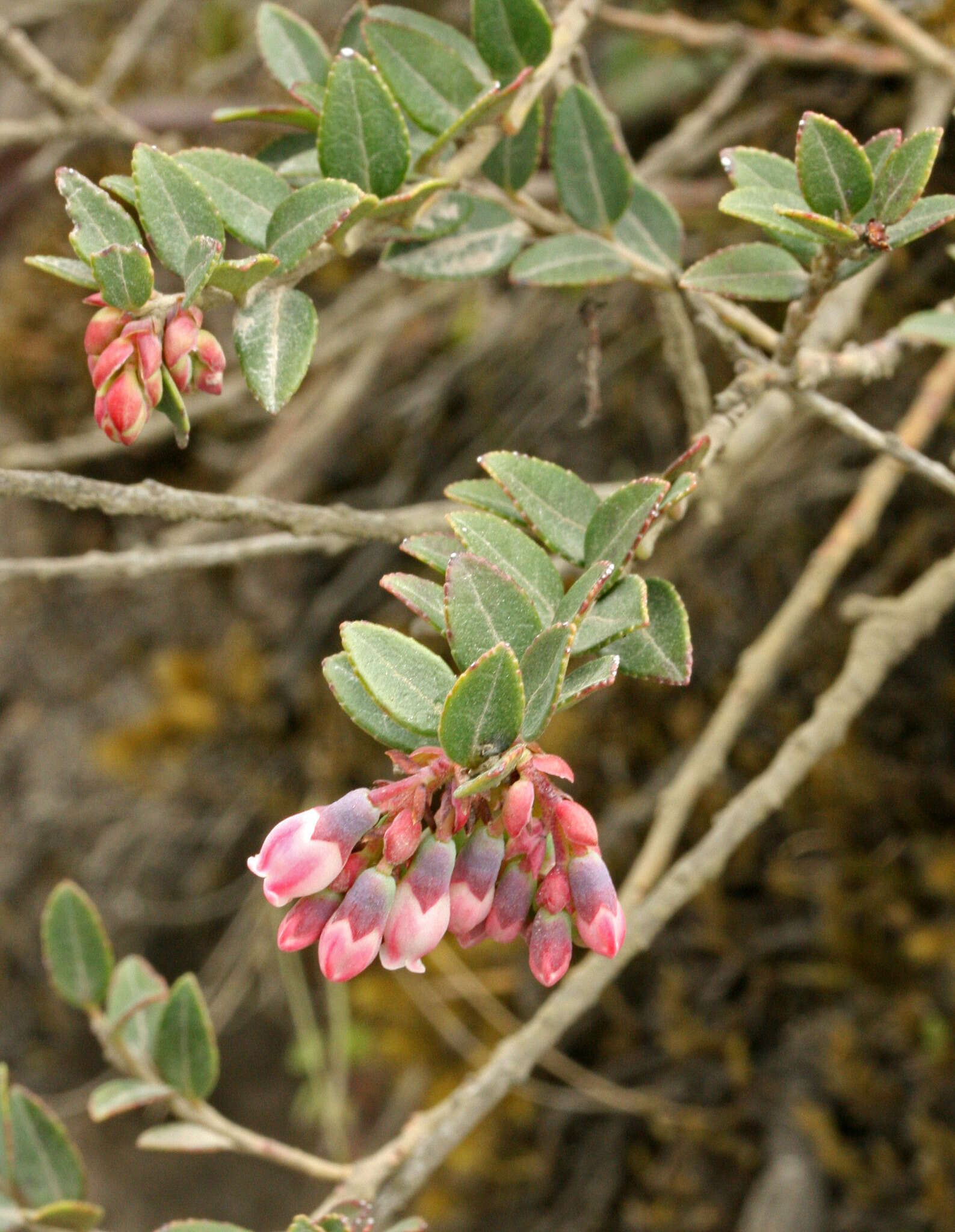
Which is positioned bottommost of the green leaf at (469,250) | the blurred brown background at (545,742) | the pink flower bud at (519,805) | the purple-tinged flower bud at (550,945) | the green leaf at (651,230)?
the blurred brown background at (545,742)

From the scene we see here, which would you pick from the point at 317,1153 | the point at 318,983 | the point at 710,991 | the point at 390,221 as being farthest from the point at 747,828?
the point at 317,1153

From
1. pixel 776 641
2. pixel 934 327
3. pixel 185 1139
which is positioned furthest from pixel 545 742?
pixel 934 327

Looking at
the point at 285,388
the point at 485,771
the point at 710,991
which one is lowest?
the point at 710,991

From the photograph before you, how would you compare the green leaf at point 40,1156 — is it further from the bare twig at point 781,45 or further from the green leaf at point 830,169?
the bare twig at point 781,45

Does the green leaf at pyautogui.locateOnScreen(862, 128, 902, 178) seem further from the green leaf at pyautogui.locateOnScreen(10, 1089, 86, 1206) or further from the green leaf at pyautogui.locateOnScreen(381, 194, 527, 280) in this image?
the green leaf at pyautogui.locateOnScreen(10, 1089, 86, 1206)

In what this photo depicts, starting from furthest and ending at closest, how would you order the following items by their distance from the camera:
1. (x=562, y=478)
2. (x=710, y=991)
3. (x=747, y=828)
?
(x=710, y=991), (x=747, y=828), (x=562, y=478)

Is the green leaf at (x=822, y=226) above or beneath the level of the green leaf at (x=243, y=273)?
beneath

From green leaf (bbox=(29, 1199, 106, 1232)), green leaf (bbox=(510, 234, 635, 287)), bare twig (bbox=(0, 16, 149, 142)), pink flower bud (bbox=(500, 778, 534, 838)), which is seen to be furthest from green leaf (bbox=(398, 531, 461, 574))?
bare twig (bbox=(0, 16, 149, 142))

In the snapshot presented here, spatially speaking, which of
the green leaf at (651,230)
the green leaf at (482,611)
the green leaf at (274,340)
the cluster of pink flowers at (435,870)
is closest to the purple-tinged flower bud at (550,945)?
the cluster of pink flowers at (435,870)

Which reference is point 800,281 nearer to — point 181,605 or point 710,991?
point 710,991
